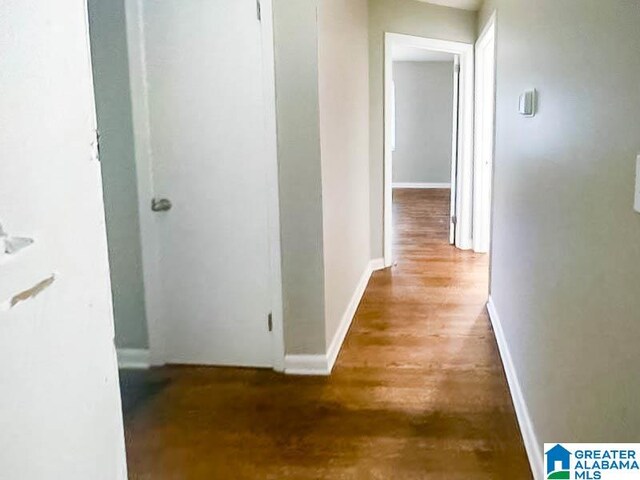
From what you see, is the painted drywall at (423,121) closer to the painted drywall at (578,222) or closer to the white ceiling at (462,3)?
the white ceiling at (462,3)

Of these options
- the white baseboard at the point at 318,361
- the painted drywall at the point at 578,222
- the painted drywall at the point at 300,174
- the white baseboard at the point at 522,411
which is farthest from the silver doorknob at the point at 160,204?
the white baseboard at the point at 522,411

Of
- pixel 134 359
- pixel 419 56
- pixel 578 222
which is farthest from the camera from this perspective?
pixel 419 56

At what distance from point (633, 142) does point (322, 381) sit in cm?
202

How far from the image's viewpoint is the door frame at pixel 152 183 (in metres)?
2.79

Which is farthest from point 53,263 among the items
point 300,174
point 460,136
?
point 460,136

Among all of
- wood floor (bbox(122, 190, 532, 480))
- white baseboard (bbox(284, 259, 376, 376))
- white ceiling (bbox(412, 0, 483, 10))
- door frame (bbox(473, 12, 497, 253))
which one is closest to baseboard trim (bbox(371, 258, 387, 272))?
door frame (bbox(473, 12, 497, 253))

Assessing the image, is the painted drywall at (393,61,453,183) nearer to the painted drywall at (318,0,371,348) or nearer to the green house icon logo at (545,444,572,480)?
the painted drywall at (318,0,371,348)

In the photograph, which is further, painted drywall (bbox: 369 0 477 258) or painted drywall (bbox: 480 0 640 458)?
painted drywall (bbox: 369 0 477 258)

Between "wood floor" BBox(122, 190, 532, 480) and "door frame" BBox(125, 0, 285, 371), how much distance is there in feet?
0.71

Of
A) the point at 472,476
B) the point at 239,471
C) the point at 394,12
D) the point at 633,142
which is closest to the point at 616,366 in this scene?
the point at 633,142

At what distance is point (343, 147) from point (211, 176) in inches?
35.9

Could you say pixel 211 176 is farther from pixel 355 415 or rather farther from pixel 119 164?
pixel 355 415

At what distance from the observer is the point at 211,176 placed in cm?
294

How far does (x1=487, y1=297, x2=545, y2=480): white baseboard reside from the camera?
205cm
